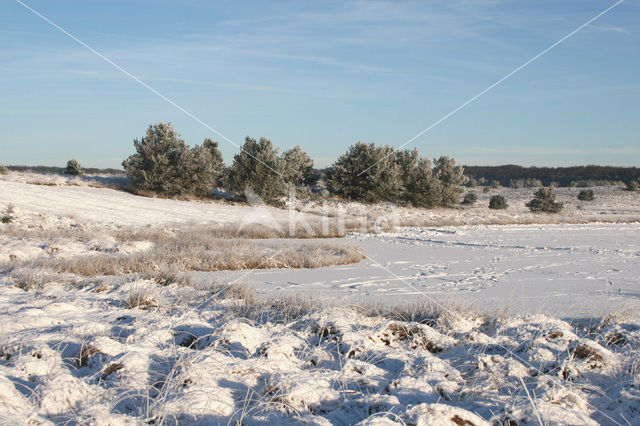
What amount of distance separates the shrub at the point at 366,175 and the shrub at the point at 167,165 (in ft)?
29.4

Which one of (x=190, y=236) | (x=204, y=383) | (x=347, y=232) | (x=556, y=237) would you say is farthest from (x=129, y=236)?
(x=556, y=237)

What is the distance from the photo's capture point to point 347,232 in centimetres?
1934

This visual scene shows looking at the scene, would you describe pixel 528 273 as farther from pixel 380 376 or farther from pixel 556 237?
pixel 556 237

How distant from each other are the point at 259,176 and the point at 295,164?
369 cm

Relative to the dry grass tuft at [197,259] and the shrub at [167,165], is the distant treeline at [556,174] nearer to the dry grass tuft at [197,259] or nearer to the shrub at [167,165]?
the shrub at [167,165]

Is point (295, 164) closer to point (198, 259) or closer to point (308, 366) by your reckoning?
point (198, 259)

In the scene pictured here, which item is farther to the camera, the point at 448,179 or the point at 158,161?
the point at 448,179

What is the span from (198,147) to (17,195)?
11.4 m

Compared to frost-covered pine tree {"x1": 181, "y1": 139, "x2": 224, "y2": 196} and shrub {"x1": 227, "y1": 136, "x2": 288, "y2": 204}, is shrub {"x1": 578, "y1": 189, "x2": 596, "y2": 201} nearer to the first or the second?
shrub {"x1": 227, "y1": 136, "x2": 288, "y2": 204}

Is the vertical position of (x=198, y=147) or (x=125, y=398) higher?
(x=198, y=147)

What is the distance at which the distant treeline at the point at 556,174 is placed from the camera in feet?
218

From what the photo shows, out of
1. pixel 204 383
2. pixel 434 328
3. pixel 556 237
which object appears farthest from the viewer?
pixel 556 237

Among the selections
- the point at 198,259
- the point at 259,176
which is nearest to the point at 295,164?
the point at 259,176

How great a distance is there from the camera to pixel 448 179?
1426 inches
